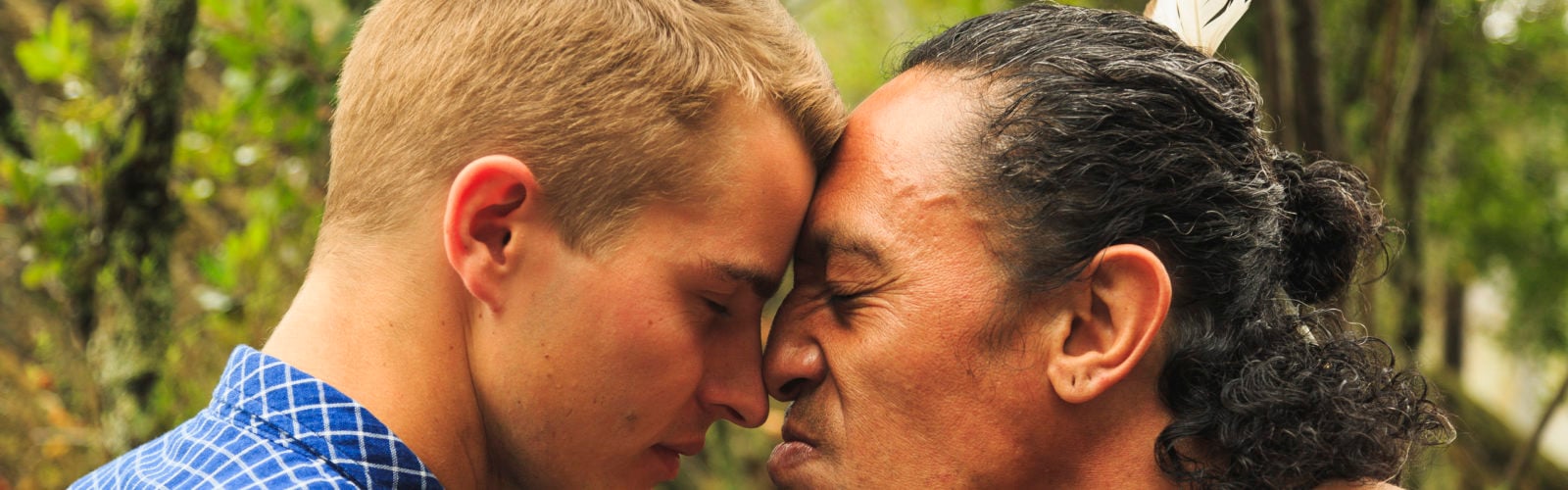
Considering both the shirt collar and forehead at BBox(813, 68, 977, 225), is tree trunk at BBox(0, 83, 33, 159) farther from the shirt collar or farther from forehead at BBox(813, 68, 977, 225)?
forehead at BBox(813, 68, 977, 225)

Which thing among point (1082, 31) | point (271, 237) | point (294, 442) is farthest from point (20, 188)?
point (1082, 31)

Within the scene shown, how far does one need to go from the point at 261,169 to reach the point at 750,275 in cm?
270

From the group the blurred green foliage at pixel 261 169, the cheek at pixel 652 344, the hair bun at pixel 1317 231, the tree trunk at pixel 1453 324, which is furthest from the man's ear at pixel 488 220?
the tree trunk at pixel 1453 324

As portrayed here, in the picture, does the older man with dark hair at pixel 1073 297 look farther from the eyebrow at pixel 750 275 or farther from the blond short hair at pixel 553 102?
the blond short hair at pixel 553 102

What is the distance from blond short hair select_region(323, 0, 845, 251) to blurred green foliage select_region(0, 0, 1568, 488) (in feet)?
2.90

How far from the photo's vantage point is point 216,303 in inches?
137

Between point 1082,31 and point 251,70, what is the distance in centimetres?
251

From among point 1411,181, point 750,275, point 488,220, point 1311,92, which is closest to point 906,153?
point 750,275

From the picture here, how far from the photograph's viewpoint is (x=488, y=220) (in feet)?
6.79

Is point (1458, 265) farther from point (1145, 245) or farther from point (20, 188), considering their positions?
point (20, 188)

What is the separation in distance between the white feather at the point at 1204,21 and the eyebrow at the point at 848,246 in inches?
29.9

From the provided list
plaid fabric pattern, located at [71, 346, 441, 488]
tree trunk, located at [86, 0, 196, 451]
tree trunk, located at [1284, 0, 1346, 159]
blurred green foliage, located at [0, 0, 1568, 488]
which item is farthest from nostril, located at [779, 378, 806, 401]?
tree trunk, located at [1284, 0, 1346, 159]

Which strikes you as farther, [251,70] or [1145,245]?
[251,70]

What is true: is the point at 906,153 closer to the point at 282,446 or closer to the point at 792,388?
the point at 792,388
